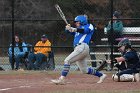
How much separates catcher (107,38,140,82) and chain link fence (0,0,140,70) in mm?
3103

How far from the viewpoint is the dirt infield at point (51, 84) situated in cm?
1158

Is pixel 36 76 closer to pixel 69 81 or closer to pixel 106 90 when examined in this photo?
pixel 69 81

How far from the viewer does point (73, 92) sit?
11094 millimetres

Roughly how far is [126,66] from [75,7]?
17.7 ft

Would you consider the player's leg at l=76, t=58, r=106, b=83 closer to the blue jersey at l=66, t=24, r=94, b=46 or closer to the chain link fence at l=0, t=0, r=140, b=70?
the blue jersey at l=66, t=24, r=94, b=46

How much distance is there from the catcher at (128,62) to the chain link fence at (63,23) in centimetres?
310

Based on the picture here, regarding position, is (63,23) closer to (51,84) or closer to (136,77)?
(136,77)

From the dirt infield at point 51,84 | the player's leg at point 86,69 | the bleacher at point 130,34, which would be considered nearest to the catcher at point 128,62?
the dirt infield at point 51,84

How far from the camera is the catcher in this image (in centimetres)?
1368

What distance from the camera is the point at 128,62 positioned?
13961mm

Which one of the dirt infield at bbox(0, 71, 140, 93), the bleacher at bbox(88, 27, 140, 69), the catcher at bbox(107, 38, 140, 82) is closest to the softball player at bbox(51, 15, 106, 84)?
the dirt infield at bbox(0, 71, 140, 93)

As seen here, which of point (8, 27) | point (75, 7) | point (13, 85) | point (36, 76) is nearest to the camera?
point (13, 85)

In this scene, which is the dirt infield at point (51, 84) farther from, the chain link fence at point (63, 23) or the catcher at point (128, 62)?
the chain link fence at point (63, 23)

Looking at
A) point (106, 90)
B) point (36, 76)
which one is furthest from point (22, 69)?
point (106, 90)
